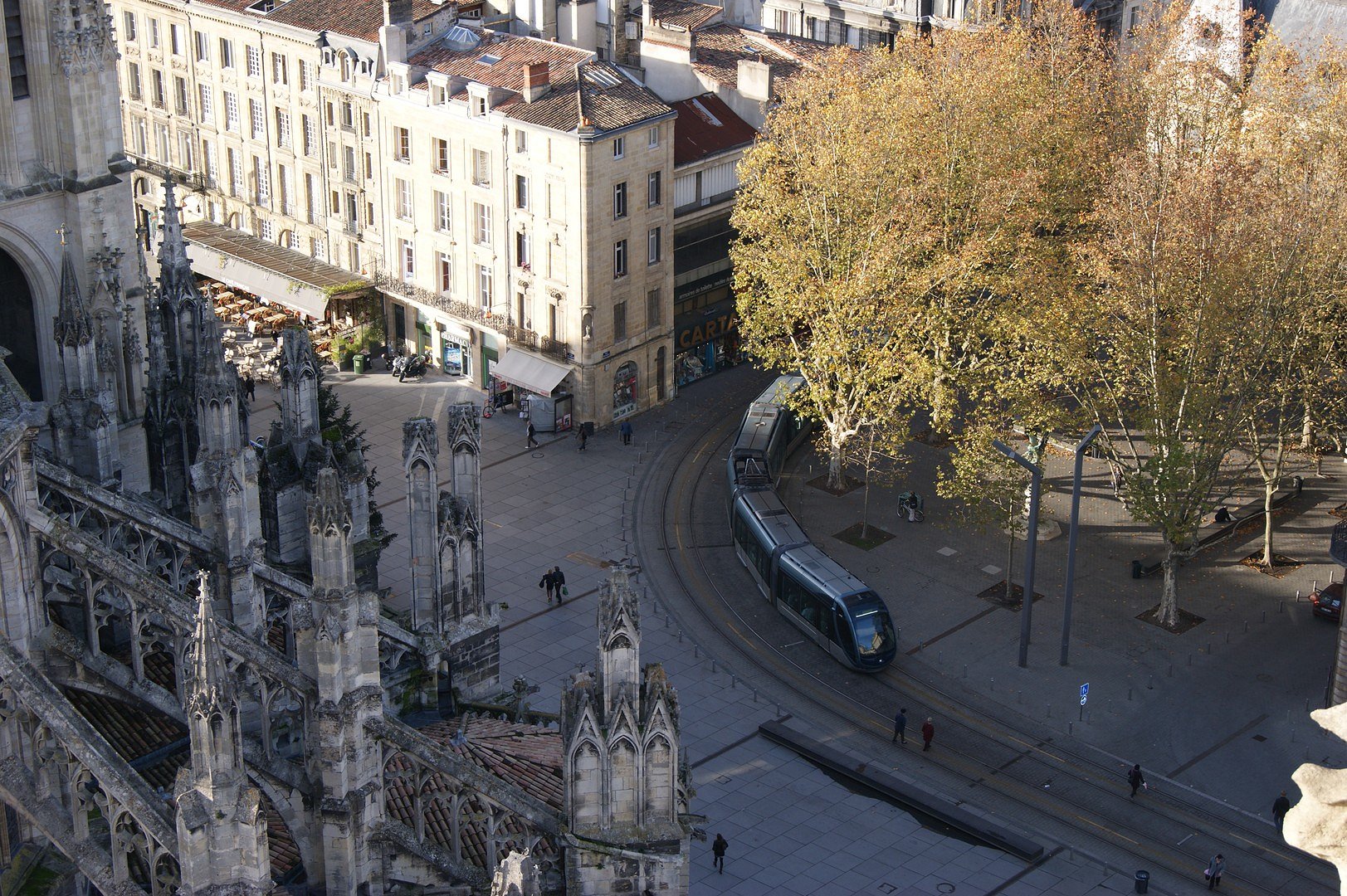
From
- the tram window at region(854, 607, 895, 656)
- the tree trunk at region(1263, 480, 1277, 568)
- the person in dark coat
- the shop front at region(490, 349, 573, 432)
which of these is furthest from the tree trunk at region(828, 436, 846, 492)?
the person in dark coat

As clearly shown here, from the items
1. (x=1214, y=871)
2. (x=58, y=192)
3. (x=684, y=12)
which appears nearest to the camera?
(x=1214, y=871)

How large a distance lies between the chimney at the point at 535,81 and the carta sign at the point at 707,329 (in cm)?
1321

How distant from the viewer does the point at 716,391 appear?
81562 mm

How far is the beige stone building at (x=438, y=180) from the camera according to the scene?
244 ft

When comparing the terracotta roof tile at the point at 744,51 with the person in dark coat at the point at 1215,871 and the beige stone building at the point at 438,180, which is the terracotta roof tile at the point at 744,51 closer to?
the beige stone building at the point at 438,180

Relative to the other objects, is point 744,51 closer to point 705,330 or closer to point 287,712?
point 705,330

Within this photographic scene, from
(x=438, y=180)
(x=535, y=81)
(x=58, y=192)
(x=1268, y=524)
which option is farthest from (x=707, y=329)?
(x=58, y=192)

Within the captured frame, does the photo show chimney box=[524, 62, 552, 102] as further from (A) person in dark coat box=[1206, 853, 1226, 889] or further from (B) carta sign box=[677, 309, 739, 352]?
(A) person in dark coat box=[1206, 853, 1226, 889]

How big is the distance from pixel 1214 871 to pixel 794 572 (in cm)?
1754

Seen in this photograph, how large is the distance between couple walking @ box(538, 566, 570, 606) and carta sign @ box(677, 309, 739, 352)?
2165 cm

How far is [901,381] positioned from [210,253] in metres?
37.0

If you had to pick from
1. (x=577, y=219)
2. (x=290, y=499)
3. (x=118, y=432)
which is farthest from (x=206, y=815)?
(x=577, y=219)

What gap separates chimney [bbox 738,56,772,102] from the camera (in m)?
83.1

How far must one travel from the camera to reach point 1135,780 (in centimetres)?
5191
